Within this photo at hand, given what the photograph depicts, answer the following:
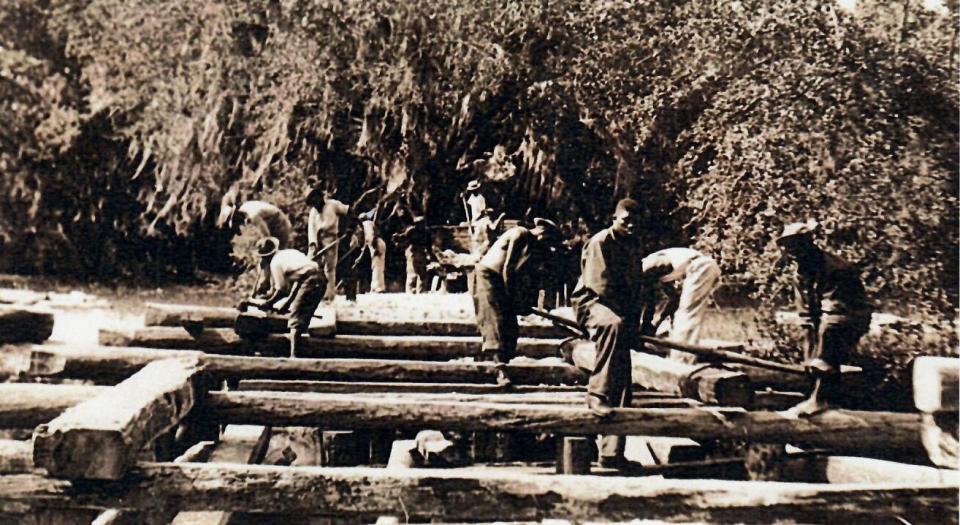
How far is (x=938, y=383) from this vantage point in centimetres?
492

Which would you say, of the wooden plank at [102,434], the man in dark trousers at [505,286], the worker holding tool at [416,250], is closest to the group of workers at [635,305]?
the man in dark trousers at [505,286]

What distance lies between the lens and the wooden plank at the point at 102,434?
4.13m

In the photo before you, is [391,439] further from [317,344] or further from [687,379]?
[687,379]

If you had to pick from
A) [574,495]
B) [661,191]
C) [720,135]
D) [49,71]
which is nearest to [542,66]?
[661,191]

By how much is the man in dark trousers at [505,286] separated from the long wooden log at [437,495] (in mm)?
3455

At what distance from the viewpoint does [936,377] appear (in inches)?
194

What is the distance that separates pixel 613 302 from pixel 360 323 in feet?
15.8

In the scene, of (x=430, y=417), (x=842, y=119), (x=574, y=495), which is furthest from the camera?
(x=842, y=119)

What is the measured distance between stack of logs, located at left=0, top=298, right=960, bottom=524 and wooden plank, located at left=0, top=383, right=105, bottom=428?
12 millimetres

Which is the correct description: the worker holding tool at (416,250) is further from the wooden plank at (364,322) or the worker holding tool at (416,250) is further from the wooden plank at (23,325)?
the wooden plank at (23,325)

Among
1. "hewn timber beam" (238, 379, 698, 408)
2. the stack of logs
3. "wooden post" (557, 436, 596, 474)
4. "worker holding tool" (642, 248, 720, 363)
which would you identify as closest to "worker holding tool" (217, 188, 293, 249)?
the stack of logs

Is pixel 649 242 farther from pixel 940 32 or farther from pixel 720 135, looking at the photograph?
pixel 940 32

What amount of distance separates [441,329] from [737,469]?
3.91 m

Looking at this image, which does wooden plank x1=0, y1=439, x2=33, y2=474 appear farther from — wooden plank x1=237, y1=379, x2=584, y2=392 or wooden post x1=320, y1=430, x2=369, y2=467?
wooden plank x1=237, y1=379, x2=584, y2=392
